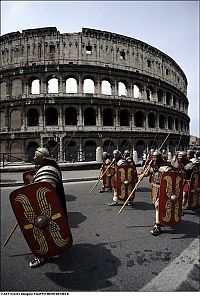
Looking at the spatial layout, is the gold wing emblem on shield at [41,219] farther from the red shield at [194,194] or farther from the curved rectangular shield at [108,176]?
the red shield at [194,194]

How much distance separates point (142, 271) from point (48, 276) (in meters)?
0.64

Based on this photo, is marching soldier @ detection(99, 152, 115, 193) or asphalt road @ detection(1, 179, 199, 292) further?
marching soldier @ detection(99, 152, 115, 193)

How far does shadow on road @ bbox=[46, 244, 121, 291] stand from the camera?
1160mm

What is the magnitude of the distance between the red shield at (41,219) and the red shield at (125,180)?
0.50 metres

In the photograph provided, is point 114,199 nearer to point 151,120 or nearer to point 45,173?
point 45,173

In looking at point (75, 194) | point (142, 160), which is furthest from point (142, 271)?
point (142, 160)

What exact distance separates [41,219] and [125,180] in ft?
2.28

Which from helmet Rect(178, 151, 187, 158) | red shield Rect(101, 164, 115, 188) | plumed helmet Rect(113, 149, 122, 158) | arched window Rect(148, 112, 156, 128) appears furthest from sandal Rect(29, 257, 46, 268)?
arched window Rect(148, 112, 156, 128)

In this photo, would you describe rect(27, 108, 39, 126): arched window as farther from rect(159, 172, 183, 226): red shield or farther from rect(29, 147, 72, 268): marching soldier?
rect(159, 172, 183, 226): red shield

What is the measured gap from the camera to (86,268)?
1203 mm

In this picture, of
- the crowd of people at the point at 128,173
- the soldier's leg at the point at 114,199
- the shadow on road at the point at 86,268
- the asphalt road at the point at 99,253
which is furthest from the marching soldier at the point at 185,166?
the shadow on road at the point at 86,268

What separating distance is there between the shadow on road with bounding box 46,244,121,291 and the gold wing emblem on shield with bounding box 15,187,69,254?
123mm

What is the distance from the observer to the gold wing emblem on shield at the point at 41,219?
1.11m

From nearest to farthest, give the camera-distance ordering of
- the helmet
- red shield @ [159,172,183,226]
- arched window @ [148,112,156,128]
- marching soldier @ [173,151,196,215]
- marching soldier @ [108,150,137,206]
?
red shield @ [159,172,183,226] → marching soldier @ [108,150,137,206] → marching soldier @ [173,151,196,215] → the helmet → arched window @ [148,112,156,128]
